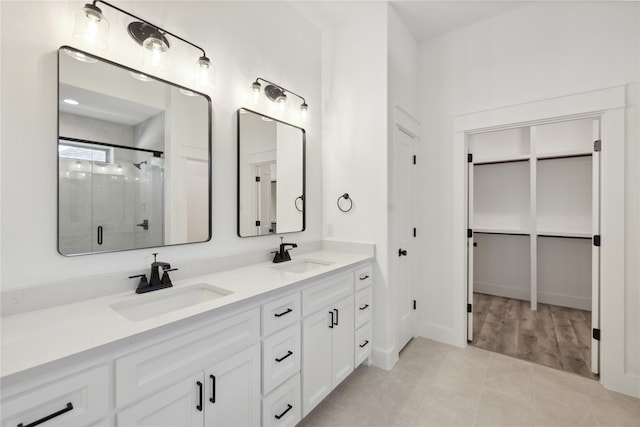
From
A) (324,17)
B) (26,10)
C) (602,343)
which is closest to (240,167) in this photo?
(26,10)

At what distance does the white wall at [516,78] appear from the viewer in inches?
81.4

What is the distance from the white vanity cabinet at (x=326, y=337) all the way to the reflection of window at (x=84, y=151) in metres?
1.25

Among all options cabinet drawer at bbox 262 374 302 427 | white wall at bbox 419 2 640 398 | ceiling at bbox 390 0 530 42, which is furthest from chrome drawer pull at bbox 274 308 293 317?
ceiling at bbox 390 0 530 42

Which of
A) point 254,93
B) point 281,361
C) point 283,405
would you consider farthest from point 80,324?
point 254,93

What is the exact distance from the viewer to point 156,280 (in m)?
1.48

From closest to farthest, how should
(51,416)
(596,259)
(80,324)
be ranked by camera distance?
(51,416)
(80,324)
(596,259)

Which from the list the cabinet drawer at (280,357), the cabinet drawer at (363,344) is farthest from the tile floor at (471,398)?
the cabinet drawer at (280,357)

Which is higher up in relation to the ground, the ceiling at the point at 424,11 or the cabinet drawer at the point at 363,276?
the ceiling at the point at 424,11

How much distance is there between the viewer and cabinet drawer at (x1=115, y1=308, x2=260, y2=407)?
970 mm

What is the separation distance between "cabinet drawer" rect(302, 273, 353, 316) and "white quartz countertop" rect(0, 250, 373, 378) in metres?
0.15

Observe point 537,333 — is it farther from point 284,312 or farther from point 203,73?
point 203,73

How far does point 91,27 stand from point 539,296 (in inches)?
202

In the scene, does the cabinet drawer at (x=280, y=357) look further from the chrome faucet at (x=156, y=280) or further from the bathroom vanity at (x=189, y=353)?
the chrome faucet at (x=156, y=280)

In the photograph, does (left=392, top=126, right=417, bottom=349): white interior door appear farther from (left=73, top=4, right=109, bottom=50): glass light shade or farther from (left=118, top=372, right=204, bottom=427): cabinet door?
(left=73, top=4, right=109, bottom=50): glass light shade
